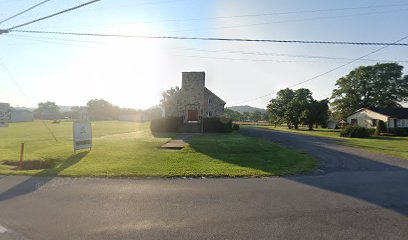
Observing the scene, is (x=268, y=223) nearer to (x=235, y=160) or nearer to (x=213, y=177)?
(x=213, y=177)

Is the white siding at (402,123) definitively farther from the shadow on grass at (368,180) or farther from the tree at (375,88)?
the shadow on grass at (368,180)

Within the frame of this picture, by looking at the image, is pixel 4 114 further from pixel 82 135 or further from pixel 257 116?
pixel 257 116

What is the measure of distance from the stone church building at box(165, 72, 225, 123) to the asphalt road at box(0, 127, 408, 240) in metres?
24.7

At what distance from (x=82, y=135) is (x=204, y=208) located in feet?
38.5

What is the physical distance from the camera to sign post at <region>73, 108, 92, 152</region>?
52.9 ft

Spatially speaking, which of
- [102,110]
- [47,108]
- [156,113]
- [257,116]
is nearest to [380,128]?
[156,113]

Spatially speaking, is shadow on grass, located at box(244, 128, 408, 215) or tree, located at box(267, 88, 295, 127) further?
tree, located at box(267, 88, 295, 127)

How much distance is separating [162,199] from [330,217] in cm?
415

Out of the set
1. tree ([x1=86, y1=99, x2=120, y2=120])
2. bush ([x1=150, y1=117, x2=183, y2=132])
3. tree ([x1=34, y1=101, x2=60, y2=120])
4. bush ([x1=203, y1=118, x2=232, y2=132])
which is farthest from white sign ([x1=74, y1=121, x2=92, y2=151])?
tree ([x1=34, y1=101, x2=60, y2=120])

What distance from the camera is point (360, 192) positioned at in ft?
28.6

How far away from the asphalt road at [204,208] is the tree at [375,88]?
59197 mm

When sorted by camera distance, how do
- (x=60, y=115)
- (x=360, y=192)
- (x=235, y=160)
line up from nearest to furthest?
(x=360, y=192), (x=235, y=160), (x=60, y=115)

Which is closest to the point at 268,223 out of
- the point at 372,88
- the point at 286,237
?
the point at 286,237

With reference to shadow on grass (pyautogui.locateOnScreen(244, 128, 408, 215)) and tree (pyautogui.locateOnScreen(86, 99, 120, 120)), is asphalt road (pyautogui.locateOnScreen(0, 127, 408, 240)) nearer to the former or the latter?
shadow on grass (pyautogui.locateOnScreen(244, 128, 408, 215))
